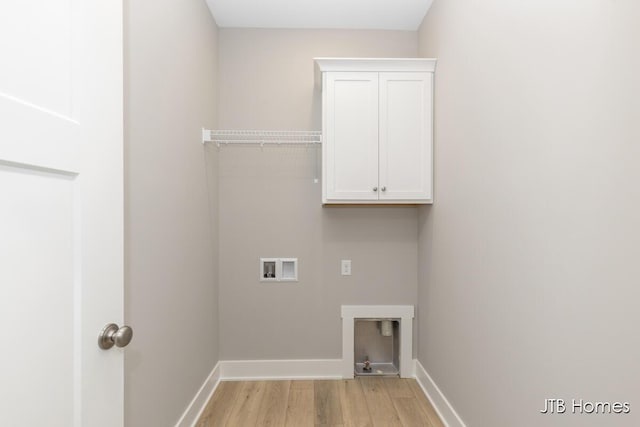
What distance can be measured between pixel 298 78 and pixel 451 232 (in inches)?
61.7

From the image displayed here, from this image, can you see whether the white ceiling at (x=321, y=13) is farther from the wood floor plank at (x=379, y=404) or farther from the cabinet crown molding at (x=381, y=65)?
the wood floor plank at (x=379, y=404)

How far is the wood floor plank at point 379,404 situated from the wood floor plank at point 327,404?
7.7 inches

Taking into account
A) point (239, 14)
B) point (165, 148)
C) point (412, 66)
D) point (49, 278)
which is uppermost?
point (239, 14)

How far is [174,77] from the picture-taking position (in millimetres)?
1886

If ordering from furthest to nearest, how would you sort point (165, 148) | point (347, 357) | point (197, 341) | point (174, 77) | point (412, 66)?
point (347, 357)
point (412, 66)
point (197, 341)
point (174, 77)
point (165, 148)

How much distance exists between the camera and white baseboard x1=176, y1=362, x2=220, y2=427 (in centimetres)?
204

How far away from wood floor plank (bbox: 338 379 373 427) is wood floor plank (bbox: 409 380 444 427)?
0.36 m

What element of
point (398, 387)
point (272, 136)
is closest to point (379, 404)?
point (398, 387)

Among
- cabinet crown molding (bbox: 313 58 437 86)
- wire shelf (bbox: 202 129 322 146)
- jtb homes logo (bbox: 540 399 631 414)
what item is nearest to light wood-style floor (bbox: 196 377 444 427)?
jtb homes logo (bbox: 540 399 631 414)

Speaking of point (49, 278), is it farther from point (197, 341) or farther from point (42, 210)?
point (197, 341)

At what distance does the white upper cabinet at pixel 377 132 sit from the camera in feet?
7.98

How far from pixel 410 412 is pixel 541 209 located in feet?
5.27

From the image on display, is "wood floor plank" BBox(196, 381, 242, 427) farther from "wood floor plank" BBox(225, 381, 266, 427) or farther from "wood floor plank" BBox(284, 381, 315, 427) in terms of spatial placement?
"wood floor plank" BBox(284, 381, 315, 427)

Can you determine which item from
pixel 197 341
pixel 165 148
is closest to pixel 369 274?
pixel 197 341
